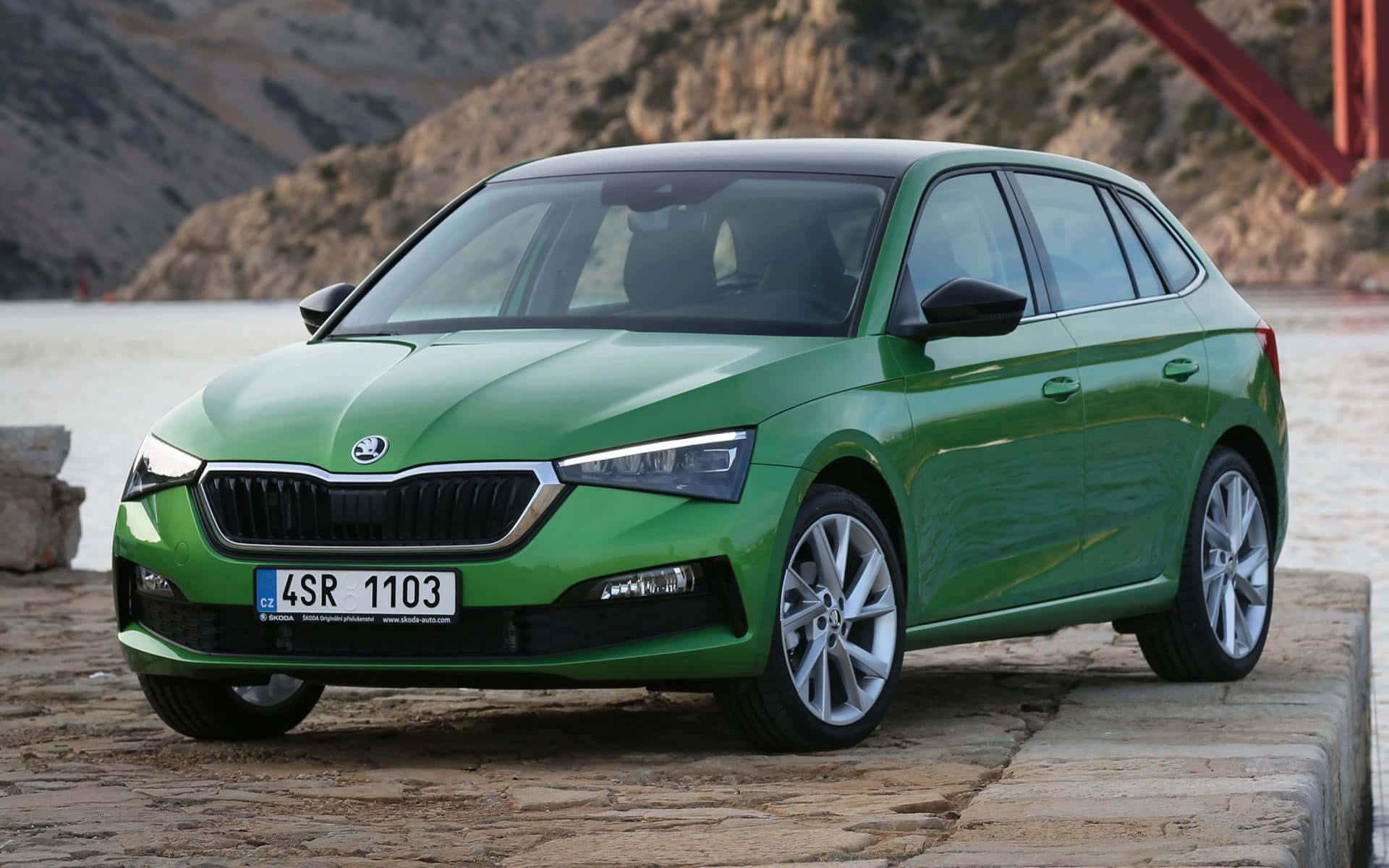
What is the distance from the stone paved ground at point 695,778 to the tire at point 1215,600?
5.0 inches

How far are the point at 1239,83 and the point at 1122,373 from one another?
4964cm

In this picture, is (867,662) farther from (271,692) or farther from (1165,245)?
(1165,245)

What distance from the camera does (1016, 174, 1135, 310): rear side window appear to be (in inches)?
267

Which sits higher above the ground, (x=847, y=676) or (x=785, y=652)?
(x=785, y=652)

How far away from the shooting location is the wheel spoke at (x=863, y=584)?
558cm

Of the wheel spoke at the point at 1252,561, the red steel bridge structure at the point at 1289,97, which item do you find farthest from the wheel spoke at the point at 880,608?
the red steel bridge structure at the point at 1289,97

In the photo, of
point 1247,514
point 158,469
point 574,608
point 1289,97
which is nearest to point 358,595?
point 574,608

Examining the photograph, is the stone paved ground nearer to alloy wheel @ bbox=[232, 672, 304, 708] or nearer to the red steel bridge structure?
alloy wheel @ bbox=[232, 672, 304, 708]

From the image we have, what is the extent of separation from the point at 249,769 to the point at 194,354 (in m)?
38.7

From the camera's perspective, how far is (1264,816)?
4.61 m

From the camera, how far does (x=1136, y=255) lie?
7250mm

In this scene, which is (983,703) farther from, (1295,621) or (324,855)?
(324,855)

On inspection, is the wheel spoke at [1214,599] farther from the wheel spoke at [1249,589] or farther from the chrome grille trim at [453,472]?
the chrome grille trim at [453,472]

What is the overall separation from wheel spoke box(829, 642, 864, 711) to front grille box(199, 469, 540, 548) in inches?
34.7
